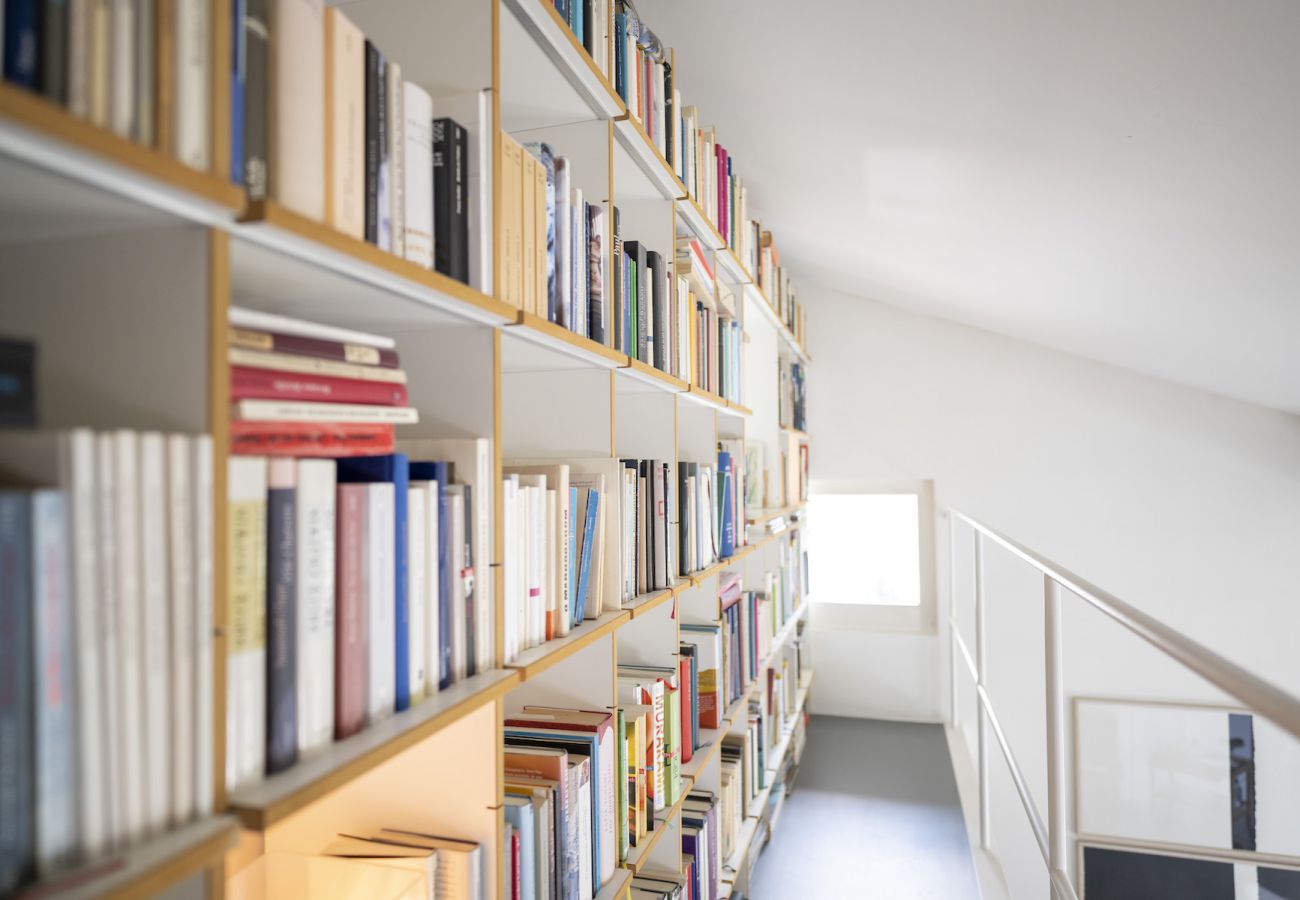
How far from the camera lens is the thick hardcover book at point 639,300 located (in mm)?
1433

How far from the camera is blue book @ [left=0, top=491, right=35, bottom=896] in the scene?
0.40 metres

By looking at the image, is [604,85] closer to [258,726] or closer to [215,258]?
[215,258]

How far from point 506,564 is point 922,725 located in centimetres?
383

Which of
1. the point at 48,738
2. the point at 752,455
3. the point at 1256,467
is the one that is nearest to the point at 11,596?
the point at 48,738

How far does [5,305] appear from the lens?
0.51 metres

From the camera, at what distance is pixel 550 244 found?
106cm

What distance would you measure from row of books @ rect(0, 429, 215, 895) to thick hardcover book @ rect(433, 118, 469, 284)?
0.40m

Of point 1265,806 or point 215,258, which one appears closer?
point 215,258

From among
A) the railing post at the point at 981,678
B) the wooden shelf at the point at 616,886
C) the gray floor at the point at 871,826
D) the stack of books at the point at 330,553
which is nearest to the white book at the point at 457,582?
the stack of books at the point at 330,553

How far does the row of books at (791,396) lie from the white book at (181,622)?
286 cm

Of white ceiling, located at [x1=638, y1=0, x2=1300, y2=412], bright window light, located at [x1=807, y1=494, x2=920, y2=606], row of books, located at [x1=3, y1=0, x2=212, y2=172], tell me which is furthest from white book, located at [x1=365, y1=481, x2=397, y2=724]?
bright window light, located at [x1=807, y1=494, x2=920, y2=606]

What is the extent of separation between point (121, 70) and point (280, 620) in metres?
0.40

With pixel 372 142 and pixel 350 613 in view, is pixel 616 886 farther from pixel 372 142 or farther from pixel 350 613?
pixel 372 142

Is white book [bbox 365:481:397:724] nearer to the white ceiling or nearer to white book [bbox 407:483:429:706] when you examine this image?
white book [bbox 407:483:429:706]
